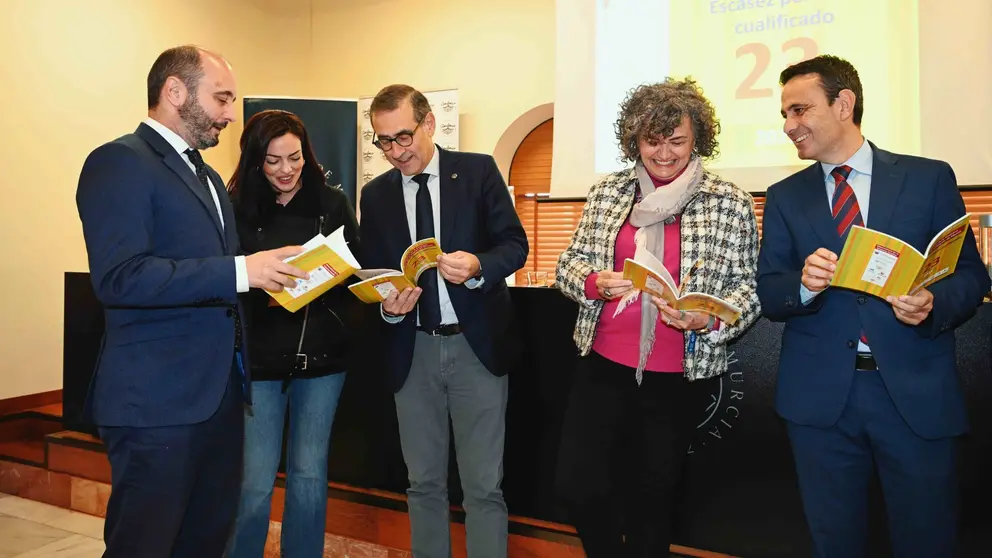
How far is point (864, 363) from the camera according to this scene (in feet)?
5.48

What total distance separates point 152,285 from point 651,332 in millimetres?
1163

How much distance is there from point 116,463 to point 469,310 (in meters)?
1.00

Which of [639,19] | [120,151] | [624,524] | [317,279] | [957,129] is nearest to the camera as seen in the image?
[120,151]

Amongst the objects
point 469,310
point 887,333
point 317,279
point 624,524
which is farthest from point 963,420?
point 317,279

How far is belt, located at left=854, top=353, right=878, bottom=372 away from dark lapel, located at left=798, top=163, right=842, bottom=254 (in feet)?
0.84

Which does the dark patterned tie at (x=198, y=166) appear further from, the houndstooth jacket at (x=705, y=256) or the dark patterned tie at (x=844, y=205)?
the dark patterned tie at (x=844, y=205)

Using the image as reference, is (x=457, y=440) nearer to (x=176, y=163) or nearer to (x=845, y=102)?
(x=176, y=163)

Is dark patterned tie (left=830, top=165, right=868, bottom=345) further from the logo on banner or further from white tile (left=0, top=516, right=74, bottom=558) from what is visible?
white tile (left=0, top=516, right=74, bottom=558)

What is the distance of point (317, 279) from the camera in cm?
171

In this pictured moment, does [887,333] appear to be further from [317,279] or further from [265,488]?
[265,488]

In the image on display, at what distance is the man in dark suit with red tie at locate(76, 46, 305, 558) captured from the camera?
5.05 ft

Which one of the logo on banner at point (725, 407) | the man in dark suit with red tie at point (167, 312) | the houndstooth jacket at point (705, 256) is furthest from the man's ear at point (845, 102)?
the man in dark suit with red tie at point (167, 312)

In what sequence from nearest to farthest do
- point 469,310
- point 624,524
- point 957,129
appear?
1. point 624,524
2. point 469,310
3. point 957,129

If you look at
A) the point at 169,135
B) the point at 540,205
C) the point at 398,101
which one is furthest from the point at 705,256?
the point at 540,205
